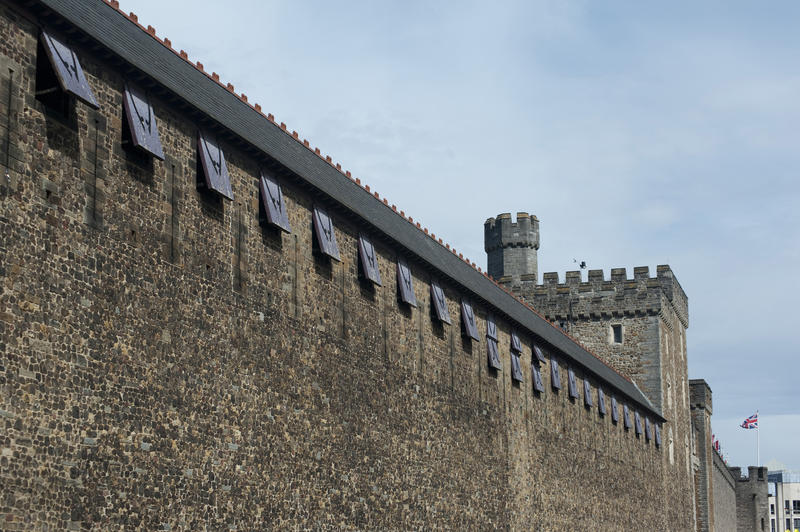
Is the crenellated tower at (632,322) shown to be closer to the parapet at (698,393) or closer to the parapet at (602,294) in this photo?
the parapet at (602,294)

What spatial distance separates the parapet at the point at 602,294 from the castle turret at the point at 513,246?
4.51 meters

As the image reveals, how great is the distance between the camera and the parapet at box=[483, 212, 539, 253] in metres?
66.4

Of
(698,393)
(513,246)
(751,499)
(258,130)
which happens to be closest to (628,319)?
(513,246)

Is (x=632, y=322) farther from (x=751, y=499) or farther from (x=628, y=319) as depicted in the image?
(x=751, y=499)

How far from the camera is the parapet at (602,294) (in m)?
59.3

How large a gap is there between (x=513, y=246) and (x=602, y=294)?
8.43 meters

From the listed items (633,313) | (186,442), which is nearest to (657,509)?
(633,313)

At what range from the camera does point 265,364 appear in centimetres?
2225

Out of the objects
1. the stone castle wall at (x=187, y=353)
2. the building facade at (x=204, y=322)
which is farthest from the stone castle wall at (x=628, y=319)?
the stone castle wall at (x=187, y=353)

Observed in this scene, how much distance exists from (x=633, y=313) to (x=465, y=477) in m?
29.3

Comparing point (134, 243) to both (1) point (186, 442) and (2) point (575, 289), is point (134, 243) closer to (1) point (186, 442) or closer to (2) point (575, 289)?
(1) point (186, 442)

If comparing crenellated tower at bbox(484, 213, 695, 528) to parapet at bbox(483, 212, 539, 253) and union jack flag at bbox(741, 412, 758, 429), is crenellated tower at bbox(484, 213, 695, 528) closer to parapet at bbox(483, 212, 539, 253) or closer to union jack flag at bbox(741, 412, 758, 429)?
parapet at bbox(483, 212, 539, 253)

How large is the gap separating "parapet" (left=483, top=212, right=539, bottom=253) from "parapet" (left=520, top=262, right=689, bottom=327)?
5.50m

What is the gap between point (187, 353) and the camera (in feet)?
64.6
